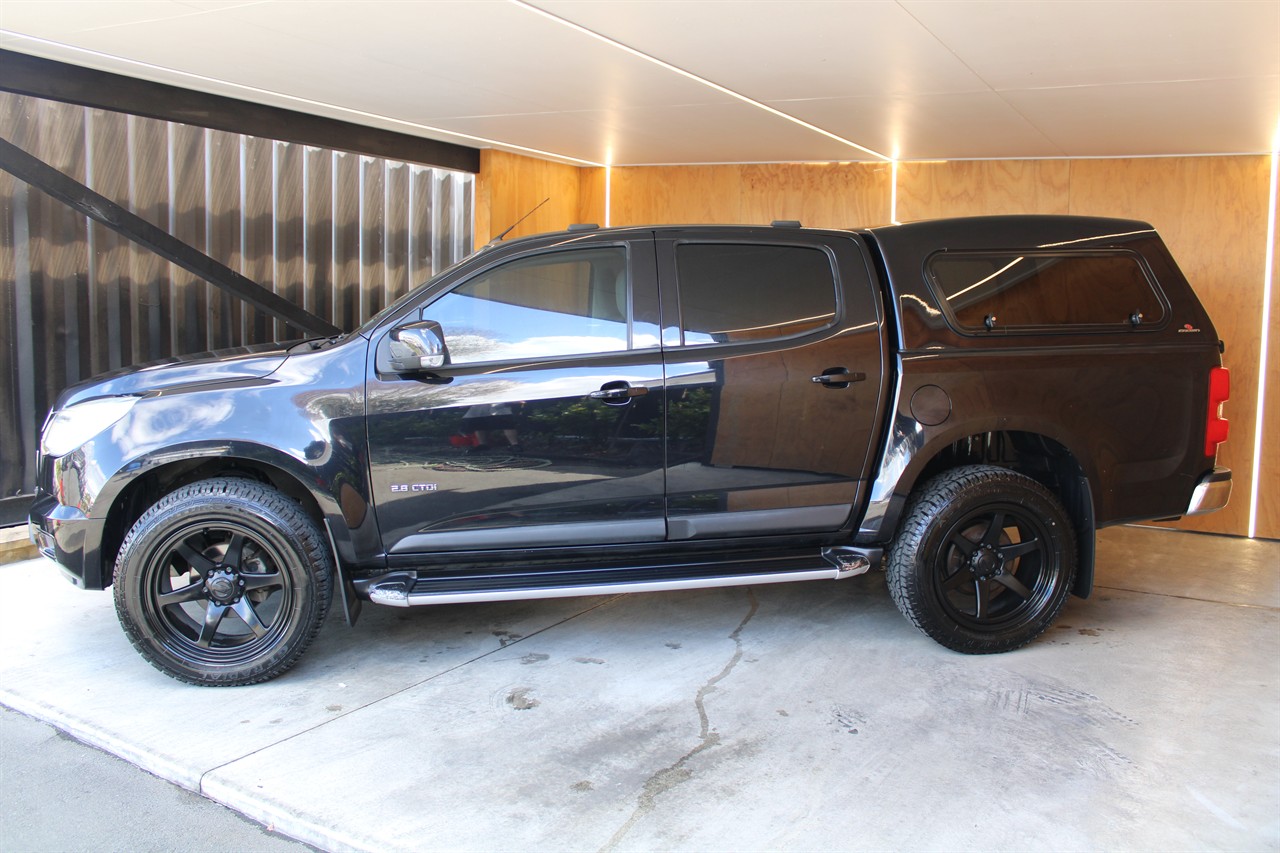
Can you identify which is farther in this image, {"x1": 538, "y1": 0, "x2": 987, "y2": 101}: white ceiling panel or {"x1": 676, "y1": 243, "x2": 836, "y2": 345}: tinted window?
{"x1": 676, "y1": 243, "x2": 836, "y2": 345}: tinted window

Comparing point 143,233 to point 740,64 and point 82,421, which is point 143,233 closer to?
point 82,421

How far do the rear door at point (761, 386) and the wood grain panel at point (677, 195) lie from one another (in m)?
3.84

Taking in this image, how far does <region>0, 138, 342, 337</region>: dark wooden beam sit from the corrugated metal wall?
31 centimetres

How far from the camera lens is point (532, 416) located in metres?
4.29

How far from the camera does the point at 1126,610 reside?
5352mm

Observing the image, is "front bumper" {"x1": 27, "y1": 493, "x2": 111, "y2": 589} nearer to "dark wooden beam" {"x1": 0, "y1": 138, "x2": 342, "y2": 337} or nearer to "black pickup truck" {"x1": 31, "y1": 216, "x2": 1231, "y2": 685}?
"black pickup truck" {"x1": 31, "y1": 216, "x2": 1231, "y2": 685}

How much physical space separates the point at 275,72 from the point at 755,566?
3.83 meters

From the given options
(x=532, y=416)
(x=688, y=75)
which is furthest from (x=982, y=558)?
(x=688, y=75)

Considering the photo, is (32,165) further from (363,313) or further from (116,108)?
(363,313)

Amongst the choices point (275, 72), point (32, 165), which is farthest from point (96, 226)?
point (275, 72)

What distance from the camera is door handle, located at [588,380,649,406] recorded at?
14.2 feet

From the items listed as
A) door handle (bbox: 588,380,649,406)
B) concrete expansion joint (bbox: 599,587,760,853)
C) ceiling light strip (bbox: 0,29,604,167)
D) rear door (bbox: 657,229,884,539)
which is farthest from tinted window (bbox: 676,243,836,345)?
ceiling light strip (bbox: 0,29,604,167)

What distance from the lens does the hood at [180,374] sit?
4.23m

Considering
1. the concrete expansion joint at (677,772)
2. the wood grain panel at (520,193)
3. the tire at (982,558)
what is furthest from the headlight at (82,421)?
the wood grain panel at (520,193)
